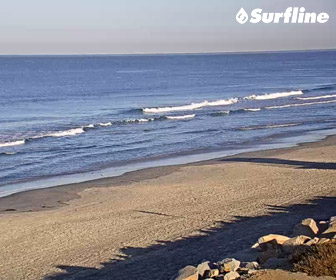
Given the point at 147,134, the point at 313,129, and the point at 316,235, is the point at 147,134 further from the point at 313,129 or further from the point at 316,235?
the point at 316,235

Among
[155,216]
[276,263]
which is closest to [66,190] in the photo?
[155,216]

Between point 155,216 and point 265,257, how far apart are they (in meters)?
6.11

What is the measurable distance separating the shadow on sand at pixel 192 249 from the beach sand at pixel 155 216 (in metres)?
0.02

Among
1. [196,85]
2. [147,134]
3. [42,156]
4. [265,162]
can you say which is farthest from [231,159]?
[196,85]

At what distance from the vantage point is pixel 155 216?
16.1 metres

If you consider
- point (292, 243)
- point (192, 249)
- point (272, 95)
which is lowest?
point (272, 95)

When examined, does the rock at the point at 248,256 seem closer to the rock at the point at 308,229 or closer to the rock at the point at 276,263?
the rock at the point at 276,263

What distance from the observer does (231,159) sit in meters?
25.5

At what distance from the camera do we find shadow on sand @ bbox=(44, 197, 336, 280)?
1198 cm

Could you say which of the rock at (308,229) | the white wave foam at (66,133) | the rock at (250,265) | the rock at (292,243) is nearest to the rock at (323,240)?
the rock at (292,243)

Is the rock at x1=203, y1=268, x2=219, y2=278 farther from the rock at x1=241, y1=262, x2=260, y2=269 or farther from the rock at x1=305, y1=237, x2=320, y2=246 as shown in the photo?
the rock at x1=305, y1=237, x2=320, y2=246

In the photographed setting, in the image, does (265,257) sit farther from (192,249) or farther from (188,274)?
(192,249)

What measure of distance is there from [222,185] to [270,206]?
3.46m

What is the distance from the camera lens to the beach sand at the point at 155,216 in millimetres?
12672
